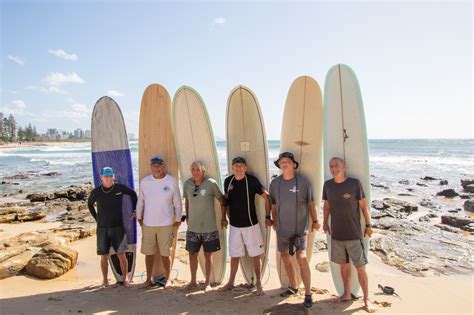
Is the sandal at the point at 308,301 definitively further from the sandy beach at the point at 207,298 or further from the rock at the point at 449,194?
the rock at the point at 449,194

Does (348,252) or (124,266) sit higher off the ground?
(348,252)

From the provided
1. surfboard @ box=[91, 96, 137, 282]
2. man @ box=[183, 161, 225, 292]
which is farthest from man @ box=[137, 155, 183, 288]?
surfboard @ box=[91, 96, 137, 282]

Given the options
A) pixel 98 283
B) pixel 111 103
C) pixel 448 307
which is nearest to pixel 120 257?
pixel 98 283

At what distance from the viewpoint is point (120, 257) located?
4.09 metres

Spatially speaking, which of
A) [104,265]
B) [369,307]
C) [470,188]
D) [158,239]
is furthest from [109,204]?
[470,188]

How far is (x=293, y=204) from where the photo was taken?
3.46 metres

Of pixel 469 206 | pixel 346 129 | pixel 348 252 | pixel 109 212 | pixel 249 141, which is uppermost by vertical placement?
pixel 346 129

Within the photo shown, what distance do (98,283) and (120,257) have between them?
0.59 meters

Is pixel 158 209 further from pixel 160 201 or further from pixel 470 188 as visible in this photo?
pixel 470 188

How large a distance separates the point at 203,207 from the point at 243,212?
45cm

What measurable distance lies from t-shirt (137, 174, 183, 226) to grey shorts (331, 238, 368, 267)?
5.62 feet

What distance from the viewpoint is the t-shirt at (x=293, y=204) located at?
136 inches

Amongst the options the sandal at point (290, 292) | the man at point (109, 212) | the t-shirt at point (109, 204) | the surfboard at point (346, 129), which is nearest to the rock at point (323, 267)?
the surfboard at point (346, 129)

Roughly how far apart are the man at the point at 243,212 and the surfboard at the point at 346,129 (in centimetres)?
81
